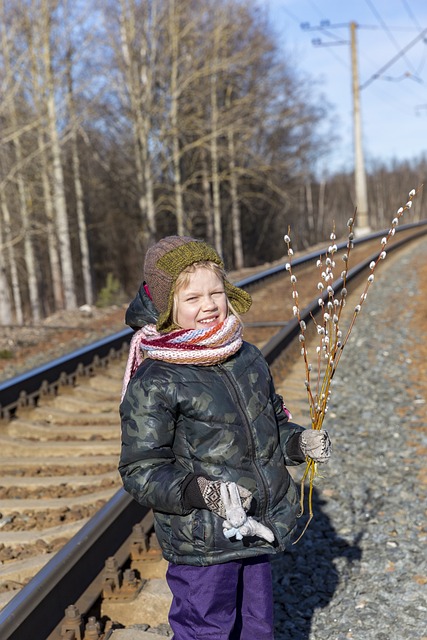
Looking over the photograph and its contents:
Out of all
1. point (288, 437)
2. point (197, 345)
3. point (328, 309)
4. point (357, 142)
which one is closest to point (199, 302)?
point (197, 345)

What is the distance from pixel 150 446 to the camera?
2.01 metres

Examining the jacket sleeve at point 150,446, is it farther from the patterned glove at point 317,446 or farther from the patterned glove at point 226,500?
the patterned glove at point 317,446

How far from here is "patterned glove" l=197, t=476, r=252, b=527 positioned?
5.90 ft

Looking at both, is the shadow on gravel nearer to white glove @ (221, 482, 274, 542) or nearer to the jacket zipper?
the jacket zipper

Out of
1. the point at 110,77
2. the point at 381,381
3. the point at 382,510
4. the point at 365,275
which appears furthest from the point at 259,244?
the point at 382,510

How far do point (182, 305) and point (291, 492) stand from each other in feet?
2.22

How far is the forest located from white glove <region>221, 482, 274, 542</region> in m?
12.5

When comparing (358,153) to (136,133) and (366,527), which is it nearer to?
(136,133)

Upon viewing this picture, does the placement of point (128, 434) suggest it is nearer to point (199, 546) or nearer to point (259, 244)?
point (199, 546)

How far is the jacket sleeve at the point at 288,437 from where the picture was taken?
7.32ft

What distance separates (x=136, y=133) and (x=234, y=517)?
18998 millimetres

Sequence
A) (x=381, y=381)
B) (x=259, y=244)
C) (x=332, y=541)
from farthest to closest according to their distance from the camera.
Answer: (x=259, y=244), (x=381, y=381), (x=332, y=541)

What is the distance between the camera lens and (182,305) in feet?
7.07

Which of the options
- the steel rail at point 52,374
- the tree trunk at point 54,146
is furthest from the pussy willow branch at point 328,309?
the tree trunk at point 54,146
